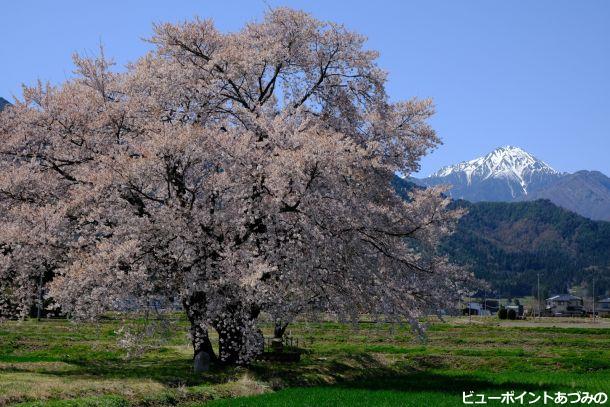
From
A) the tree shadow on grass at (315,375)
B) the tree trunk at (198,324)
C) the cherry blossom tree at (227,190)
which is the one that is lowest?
the tree shadow on grass at (315,375)

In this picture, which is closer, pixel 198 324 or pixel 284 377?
pixel 198 324

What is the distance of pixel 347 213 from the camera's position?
2636 cm

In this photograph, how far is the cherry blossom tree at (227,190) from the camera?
25.5 m

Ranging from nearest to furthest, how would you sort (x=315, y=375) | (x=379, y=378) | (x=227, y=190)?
(x=227, y=190) < (x=315, y=375) < (x=379, y=378)

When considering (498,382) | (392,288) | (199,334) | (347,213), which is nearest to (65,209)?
(199,334)

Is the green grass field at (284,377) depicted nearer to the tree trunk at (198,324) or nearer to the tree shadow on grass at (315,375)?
the tree shadow on grass at (315,375)

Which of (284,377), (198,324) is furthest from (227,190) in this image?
(284,377)

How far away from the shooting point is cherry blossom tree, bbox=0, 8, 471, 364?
83.6 ft

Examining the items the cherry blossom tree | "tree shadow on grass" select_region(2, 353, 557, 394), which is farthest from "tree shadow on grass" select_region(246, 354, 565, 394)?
the cherry blossom tree

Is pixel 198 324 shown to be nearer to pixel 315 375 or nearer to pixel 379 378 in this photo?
pixel 315 375

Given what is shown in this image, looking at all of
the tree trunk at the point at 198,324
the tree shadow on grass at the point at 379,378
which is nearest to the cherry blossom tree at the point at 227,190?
the tree trunk at the point at 198,324

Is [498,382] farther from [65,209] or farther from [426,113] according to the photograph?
[65,209]

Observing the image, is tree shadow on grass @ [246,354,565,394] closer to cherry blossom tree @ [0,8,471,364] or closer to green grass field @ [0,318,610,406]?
green grass field @ [0,318,610,406]

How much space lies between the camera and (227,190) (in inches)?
1061
